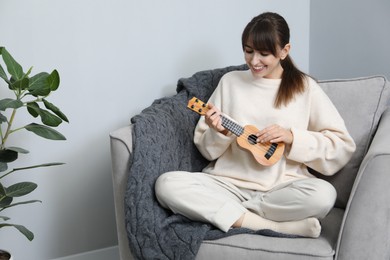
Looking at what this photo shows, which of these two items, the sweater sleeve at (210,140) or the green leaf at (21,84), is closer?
the green leaf at (21,84)

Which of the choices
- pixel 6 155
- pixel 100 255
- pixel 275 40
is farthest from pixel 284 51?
pixel 100 255

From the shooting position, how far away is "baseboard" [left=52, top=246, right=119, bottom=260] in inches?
95.8

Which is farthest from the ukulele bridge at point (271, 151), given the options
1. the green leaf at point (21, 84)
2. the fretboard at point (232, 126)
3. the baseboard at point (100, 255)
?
the baseboard at point (100, 255)

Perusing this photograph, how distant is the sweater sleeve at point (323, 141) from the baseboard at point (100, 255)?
887 millimetres

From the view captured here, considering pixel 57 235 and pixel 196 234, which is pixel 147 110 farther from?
pixel 57 235

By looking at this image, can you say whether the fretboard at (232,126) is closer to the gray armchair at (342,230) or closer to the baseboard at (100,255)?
the gray armchair at (342,230)

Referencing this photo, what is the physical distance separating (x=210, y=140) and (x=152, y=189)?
31 centimetres

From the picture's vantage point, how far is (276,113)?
207cm

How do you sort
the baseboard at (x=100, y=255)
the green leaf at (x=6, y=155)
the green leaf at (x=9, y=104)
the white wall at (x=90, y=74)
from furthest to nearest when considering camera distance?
Result: the baseboard at (x=100, y=255) < the white wall at (x=90, y=74) < the green leaf at (x=6, y=155) < the green leaf at (x=9, y=104)

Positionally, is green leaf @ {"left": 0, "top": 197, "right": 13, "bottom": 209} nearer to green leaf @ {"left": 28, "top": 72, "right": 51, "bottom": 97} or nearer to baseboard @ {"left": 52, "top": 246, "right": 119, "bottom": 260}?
green leaf @ {"left": 28, "top": 72, "right": 51, "bottom": 97}

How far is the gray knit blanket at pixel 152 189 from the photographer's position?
175 cm

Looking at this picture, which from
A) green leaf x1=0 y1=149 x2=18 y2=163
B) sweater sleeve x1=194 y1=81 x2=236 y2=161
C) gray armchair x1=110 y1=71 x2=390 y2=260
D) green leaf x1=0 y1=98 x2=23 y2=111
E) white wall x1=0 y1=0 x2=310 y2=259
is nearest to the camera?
gray armchair x1=110 y1=71 x2=390 y2=260

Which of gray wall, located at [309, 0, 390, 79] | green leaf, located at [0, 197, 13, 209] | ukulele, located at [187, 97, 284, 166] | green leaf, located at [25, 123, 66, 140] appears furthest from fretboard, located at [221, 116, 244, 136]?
gray wall, located at [309, 0, 390, 79]

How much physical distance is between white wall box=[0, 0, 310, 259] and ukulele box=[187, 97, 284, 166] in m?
0.55
